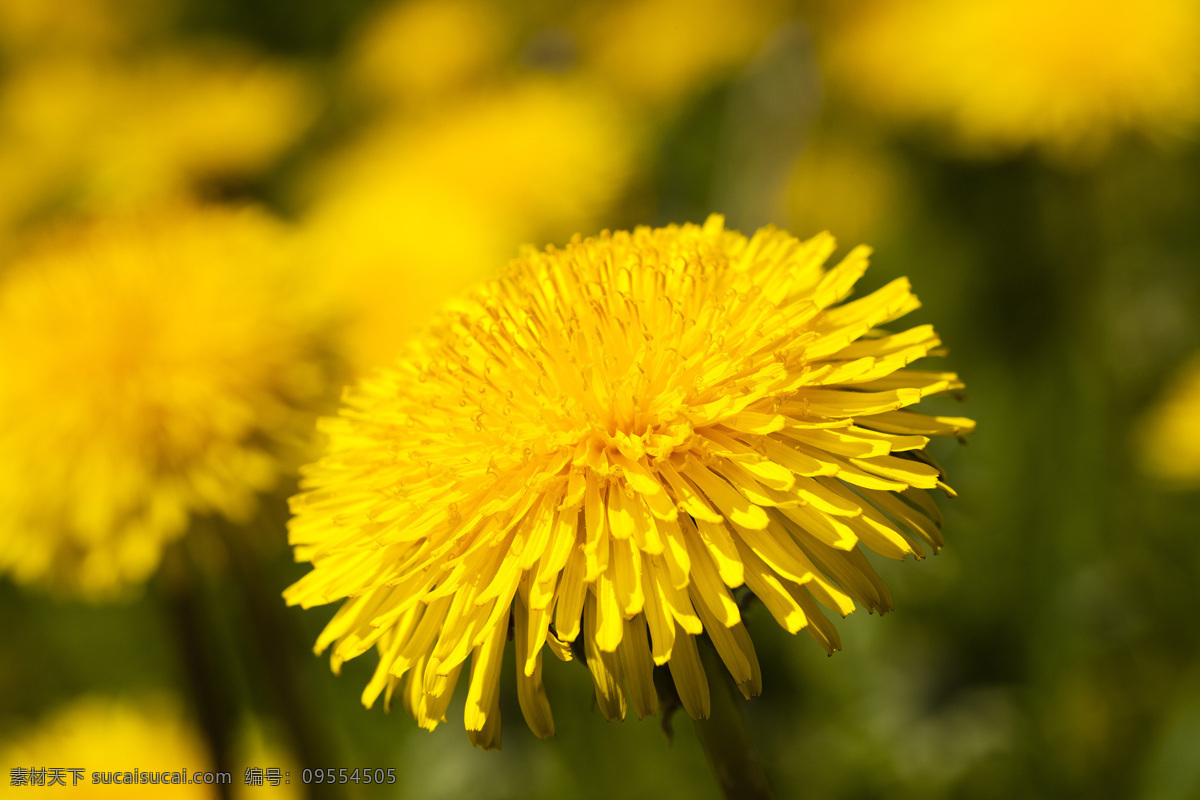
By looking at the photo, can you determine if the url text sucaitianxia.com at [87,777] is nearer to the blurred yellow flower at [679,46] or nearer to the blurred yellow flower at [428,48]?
the blurred yellow flower at [679,46]

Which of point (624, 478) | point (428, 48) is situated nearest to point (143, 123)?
point (428, 48)

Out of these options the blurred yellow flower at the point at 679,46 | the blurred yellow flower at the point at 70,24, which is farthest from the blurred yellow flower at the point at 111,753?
the blurred yellow flower at the point at 70,24

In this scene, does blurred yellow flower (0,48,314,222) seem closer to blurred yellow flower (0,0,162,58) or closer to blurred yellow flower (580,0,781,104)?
blurred yellow flower (0,0,162,58)

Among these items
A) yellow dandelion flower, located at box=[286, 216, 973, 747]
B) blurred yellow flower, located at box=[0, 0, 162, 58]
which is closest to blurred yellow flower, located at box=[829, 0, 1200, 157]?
yellow dandelion flower, located at box=[286, 216, 973, 747]

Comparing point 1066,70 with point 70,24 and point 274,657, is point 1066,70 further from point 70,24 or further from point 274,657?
point 70,24

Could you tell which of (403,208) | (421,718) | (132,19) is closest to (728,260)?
(421,718)

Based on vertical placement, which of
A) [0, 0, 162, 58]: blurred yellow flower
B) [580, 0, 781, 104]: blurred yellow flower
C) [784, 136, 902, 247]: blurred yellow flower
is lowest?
[784, 136, 902, 247]: blurred yellow flower
